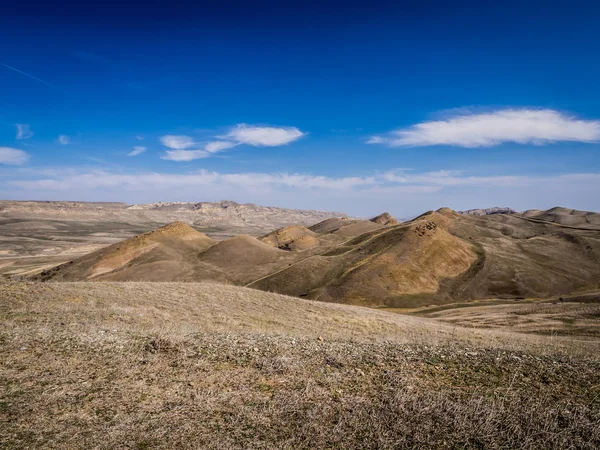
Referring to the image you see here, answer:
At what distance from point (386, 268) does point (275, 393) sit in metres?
66.3

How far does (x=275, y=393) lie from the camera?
8.55 metres

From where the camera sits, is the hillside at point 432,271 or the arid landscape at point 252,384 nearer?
the arid landscape at point 252,384

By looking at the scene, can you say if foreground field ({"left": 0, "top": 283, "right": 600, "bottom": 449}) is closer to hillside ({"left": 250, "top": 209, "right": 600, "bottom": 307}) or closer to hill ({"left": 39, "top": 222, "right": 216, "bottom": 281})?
hillside ({"left": 250, "top": 209, "right": 600, "bottom": 307})

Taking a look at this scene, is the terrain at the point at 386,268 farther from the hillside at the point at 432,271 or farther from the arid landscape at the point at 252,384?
the arid landscape at the point at 252,384

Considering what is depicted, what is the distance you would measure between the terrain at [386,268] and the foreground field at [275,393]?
171 feet

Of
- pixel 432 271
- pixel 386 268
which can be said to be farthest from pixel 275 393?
pixel 432 271

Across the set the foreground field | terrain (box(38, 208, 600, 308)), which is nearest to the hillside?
terrain (box(38, 208, 600, 308))

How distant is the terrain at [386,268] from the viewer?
2643 inches

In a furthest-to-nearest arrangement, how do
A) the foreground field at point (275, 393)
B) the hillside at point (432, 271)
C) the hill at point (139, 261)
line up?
the hill at point (139, 261), the hillside at point (432, 271), the foreground field at point (275, 393)

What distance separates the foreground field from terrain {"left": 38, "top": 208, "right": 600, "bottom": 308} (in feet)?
171

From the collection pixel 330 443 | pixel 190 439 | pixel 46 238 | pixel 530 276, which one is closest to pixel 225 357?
pixel 190 439

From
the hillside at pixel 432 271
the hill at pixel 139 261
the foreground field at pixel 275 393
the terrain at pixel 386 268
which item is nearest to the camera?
the foreground field at pixel 275 393

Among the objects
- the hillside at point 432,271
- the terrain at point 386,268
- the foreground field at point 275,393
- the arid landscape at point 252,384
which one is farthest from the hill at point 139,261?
the foreground field at point 275,393

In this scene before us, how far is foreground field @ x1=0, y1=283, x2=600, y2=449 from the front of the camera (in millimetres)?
6789
